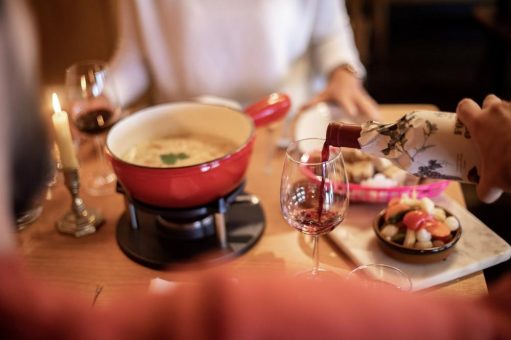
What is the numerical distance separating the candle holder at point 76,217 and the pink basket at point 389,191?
558mm

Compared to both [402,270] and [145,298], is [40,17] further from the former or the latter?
[145,298]

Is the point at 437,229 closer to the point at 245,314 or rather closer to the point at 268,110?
the point at 268,110

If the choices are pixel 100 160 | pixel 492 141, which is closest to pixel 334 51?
pixel 100 160

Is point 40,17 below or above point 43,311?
below

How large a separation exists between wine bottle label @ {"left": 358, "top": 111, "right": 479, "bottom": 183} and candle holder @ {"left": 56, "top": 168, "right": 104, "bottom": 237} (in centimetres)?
64

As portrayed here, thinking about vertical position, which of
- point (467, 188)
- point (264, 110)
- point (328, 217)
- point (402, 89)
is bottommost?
point (402, 89)

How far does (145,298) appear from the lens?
449 mm

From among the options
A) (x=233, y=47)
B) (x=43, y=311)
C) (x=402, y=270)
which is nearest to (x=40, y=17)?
(x=233, y=47)

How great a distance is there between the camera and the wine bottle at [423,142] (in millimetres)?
769

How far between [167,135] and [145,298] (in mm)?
843

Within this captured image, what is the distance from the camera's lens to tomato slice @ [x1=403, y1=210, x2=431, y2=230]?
0.99 meters

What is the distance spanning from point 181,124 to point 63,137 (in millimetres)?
271

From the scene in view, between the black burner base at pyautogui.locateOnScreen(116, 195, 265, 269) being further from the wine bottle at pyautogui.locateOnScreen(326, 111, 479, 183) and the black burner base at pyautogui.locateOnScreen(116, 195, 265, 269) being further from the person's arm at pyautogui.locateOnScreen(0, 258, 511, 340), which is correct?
the person's arm at pyautogui.locateOnScreen(0, 258, 511, 340)

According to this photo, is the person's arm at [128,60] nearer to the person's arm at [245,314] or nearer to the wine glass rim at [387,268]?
the wine glass rim at [387,268]
